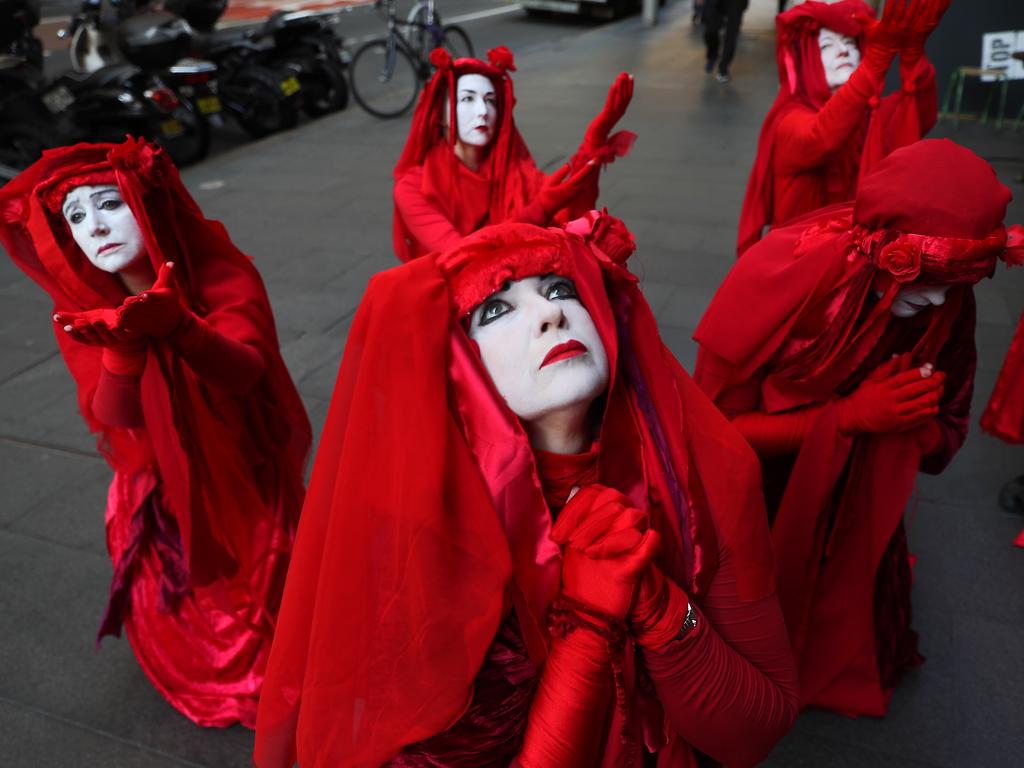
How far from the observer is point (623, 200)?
6.52 meters

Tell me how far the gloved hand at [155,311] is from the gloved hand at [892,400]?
4.94 ft

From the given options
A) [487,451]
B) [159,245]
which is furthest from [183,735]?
[487,451]

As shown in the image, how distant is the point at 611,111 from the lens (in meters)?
2.82

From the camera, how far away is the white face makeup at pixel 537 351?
1203 mm

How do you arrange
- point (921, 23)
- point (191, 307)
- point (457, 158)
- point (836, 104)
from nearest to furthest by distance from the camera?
point (191, 307)
point (921, 23)
point (836, 104)
point (457, 158)

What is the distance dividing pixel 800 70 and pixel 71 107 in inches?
233

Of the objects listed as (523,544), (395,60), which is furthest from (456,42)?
(523,544)

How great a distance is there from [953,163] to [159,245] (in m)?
1.80

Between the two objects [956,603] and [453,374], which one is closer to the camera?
[453,374]

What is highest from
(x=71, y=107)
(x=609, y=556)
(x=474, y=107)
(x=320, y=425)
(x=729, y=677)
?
(x=474, y=107)

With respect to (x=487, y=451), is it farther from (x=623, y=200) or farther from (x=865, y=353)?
(x=623, y=200)

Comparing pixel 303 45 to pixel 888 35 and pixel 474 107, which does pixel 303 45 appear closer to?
pixel 474 107

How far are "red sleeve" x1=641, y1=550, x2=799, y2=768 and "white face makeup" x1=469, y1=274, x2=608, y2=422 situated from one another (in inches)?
12.6

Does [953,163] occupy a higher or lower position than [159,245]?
higher
